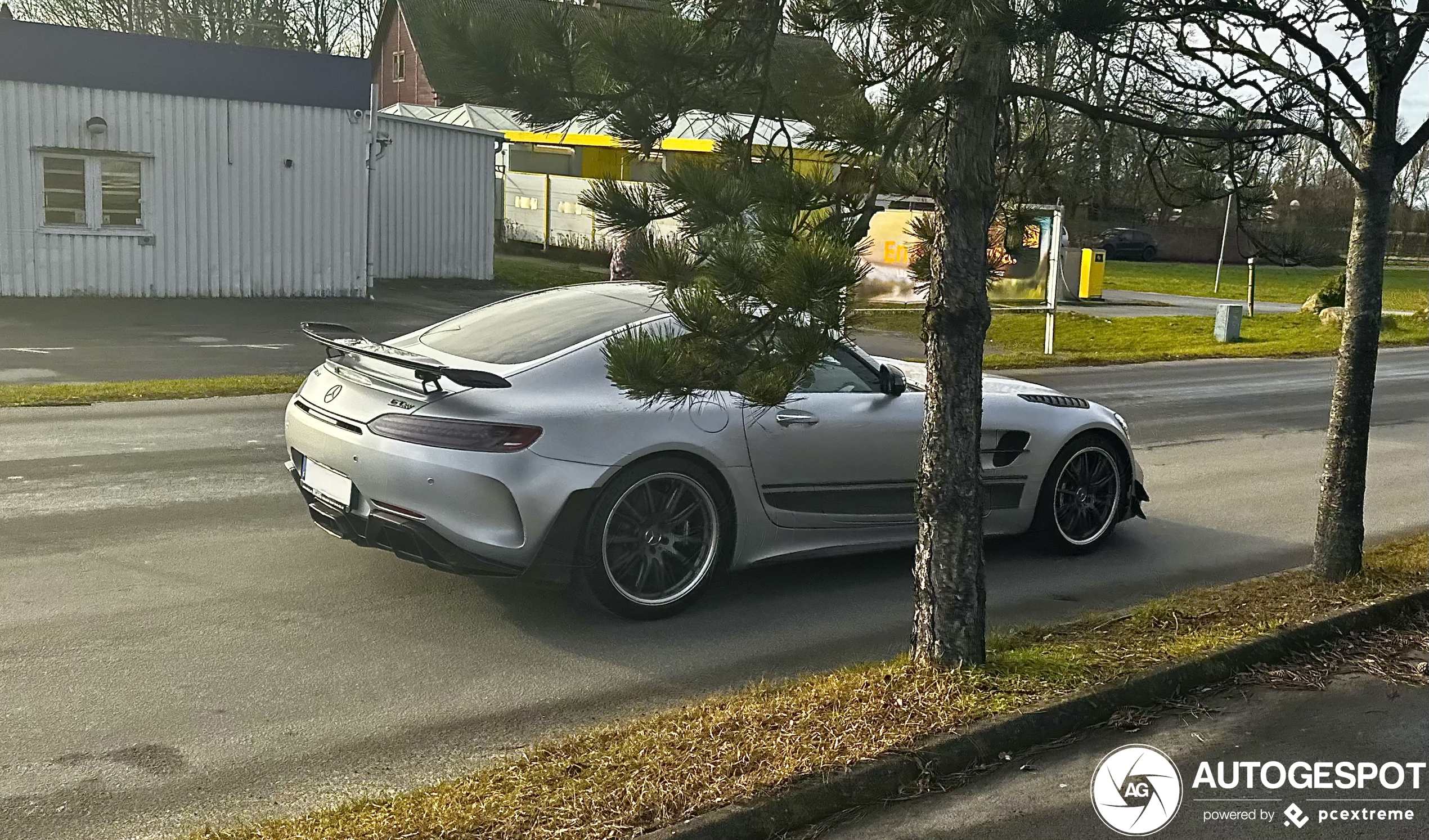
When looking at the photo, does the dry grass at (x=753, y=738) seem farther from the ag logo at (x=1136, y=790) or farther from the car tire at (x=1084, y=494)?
the car tire at (x=1084, y=494)

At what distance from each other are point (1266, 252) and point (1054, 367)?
12.0m

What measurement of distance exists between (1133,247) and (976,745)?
50.0 metres

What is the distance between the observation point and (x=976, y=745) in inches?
181

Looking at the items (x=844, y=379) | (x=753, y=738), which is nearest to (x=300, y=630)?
(x=753, y=738)

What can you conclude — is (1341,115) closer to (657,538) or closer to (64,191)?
(657,538)

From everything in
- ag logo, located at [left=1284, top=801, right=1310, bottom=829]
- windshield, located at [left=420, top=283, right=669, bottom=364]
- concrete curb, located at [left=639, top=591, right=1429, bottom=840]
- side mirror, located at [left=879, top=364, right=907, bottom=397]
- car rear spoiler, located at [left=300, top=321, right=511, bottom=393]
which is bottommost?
ag logo, located at [left=1284, top=801, right=1310, bottom=829]

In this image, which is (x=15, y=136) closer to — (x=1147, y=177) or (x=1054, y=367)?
(x=1054, y=367)

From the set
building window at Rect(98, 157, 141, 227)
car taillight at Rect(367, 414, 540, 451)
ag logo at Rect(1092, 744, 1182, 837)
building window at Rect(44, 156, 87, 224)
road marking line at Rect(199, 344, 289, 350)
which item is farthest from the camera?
building window at Rect(98, 157, 141, 227)

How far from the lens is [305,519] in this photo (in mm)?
7660

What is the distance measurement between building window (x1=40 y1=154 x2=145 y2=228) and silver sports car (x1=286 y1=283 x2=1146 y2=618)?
17.4m

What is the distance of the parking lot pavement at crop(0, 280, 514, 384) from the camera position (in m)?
14.4

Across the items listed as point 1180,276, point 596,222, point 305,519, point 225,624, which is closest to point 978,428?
point 596,222

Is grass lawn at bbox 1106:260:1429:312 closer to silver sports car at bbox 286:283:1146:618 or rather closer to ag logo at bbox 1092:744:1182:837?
silver sports car at bbox 286:283:1146:618

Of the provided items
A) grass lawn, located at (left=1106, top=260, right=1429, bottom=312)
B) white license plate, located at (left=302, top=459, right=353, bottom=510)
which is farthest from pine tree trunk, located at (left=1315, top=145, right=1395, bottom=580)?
grass lawn, located at (left=1106, top=260, right=1429, bottom=312)
